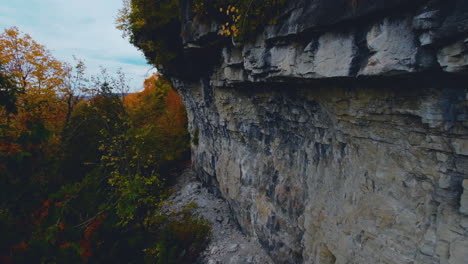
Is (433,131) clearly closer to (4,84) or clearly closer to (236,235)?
(4,84)

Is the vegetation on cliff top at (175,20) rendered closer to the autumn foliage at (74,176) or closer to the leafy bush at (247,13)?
the leafy bush at (247,13)

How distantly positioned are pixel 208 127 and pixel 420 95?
10444 mm

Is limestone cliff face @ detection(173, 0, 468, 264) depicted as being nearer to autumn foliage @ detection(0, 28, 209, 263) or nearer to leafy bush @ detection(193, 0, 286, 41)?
leafy bush @ detection(193, 0, 286, 41)

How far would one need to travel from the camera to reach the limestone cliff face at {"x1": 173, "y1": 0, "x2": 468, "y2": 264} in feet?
10.2

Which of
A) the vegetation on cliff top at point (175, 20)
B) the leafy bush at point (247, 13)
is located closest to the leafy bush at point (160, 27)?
the vegetation on cliff top at point (175, 20)

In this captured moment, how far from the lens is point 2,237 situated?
201 inches

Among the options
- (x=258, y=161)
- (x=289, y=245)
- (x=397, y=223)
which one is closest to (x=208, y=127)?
(x=258, y=161)

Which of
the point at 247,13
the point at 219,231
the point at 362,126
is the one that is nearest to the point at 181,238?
→ the point at 219,231

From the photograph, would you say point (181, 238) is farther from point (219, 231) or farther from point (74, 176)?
point (74, 176)

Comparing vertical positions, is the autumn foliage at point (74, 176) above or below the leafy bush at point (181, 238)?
above

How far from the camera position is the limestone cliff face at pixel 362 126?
10.2 feet

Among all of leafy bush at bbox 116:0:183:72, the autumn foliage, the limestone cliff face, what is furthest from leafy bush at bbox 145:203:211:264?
leafy bush at bbox 116:0:183:72

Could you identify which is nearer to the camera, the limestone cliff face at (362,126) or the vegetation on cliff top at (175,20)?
the limestone cliff face at (362,126)

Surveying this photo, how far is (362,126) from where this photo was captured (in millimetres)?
4434
